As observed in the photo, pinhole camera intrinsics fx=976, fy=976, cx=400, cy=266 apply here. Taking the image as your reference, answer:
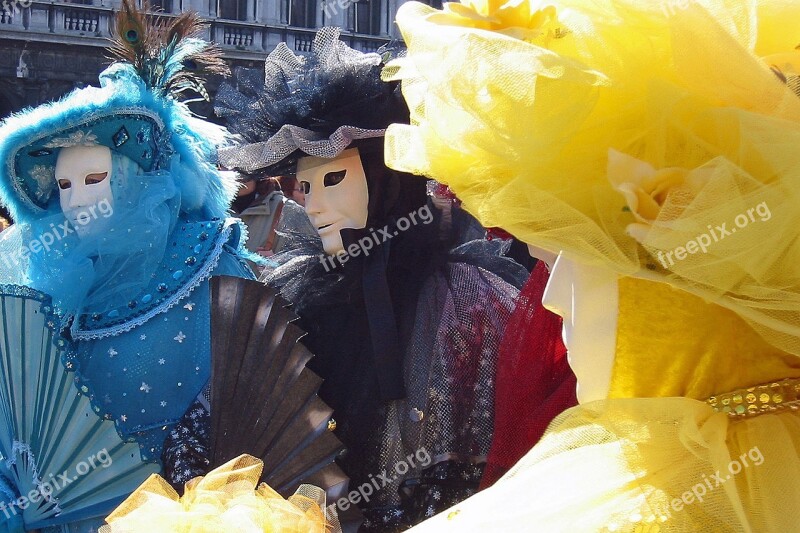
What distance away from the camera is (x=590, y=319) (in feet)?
3.65

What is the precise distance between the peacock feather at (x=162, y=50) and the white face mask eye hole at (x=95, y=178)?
0.32m

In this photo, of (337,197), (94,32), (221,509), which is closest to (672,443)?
(221,509)

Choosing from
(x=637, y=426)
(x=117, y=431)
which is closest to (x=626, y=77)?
(x=637, y=426)

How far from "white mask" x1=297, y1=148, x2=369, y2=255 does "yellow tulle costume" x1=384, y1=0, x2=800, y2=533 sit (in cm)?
131

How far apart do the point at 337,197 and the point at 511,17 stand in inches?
52.4

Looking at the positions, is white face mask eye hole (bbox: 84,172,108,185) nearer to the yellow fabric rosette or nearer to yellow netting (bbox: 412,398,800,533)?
the yellow fabric rosette

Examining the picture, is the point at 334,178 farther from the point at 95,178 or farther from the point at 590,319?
the point at 590,319

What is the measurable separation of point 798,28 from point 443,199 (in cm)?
142

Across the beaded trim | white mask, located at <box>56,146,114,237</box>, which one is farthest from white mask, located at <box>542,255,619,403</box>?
white mask, located at <box>56,146,114,237</box>

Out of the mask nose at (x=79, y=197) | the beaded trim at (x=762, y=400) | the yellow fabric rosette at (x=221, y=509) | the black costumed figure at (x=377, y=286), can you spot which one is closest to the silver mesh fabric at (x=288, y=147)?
the black costumed figure at (x=377, y=286)

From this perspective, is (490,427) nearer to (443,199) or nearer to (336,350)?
(336,350)

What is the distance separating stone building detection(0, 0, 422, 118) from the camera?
1290 cm

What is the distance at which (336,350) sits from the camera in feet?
7.70

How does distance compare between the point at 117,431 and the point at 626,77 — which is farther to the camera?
the point at 117,431
